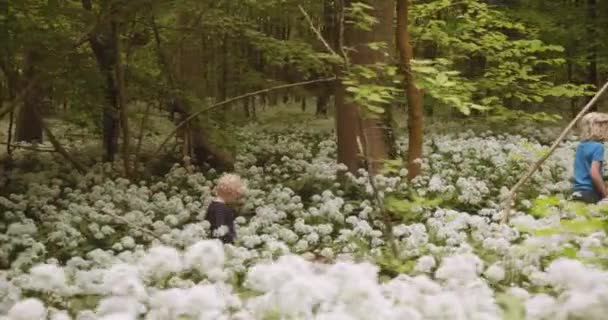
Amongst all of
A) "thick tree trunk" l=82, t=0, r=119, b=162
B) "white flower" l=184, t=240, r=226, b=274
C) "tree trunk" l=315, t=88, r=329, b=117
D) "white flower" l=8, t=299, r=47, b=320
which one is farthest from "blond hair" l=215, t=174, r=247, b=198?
"tree trunk" l=315, t=88, r=329, b=117

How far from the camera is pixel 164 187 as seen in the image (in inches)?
428

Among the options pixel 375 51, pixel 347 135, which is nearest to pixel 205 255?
pixel 375 51

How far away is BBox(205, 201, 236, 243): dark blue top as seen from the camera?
22.0 feet

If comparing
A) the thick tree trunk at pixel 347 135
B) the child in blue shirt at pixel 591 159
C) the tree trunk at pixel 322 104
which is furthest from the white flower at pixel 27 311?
the tree trunk at pixel 322 104

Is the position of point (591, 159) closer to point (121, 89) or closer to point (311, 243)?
point (311, 243)

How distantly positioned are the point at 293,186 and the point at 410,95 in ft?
7.89

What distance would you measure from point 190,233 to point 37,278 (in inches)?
115

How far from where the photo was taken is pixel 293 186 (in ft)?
34.8

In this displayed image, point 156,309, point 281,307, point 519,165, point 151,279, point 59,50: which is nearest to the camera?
point 281,307

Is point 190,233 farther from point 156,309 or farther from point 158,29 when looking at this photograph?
point 158,29

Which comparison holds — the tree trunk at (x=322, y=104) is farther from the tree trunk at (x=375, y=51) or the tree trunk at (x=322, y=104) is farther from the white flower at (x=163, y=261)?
the white flower at (x=163, y=261)

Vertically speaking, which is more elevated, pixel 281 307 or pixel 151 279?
pixel 281 307

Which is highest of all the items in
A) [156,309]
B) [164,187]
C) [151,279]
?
[156,309]

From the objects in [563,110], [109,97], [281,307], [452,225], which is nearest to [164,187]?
[109,97]
